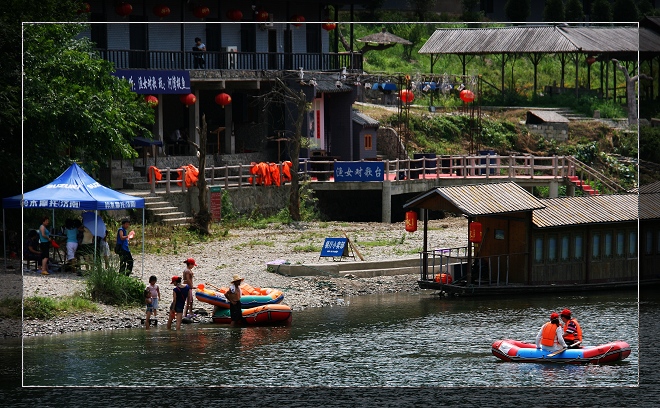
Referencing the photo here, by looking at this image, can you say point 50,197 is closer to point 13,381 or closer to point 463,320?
point 13,381

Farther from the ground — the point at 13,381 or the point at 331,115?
the point at 331,115

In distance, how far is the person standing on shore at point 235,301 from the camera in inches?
1346

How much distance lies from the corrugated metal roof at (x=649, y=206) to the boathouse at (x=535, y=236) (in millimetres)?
921

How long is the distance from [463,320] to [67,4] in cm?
1401

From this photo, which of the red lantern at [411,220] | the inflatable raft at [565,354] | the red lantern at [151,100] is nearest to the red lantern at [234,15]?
the red lantern at [151,100]

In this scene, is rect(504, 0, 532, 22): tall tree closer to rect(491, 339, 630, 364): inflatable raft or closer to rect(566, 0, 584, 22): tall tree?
rect(566, 0, 584, 22): tall tree

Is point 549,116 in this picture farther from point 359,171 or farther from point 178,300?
point 178,300

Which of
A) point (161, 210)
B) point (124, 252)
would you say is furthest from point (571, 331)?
point (161, 210)

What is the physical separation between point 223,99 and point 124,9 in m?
8.90

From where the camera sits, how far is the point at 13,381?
31.0 metres

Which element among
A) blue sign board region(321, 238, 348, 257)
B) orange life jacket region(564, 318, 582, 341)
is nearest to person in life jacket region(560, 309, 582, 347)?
orange life jacket region(564, 318, 582, 341)

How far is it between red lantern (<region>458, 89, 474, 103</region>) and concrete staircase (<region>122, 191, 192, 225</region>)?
28.4ft

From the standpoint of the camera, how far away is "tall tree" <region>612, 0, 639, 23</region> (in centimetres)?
4816

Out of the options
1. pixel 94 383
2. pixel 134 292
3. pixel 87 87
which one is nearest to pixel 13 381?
pixel 94 383
